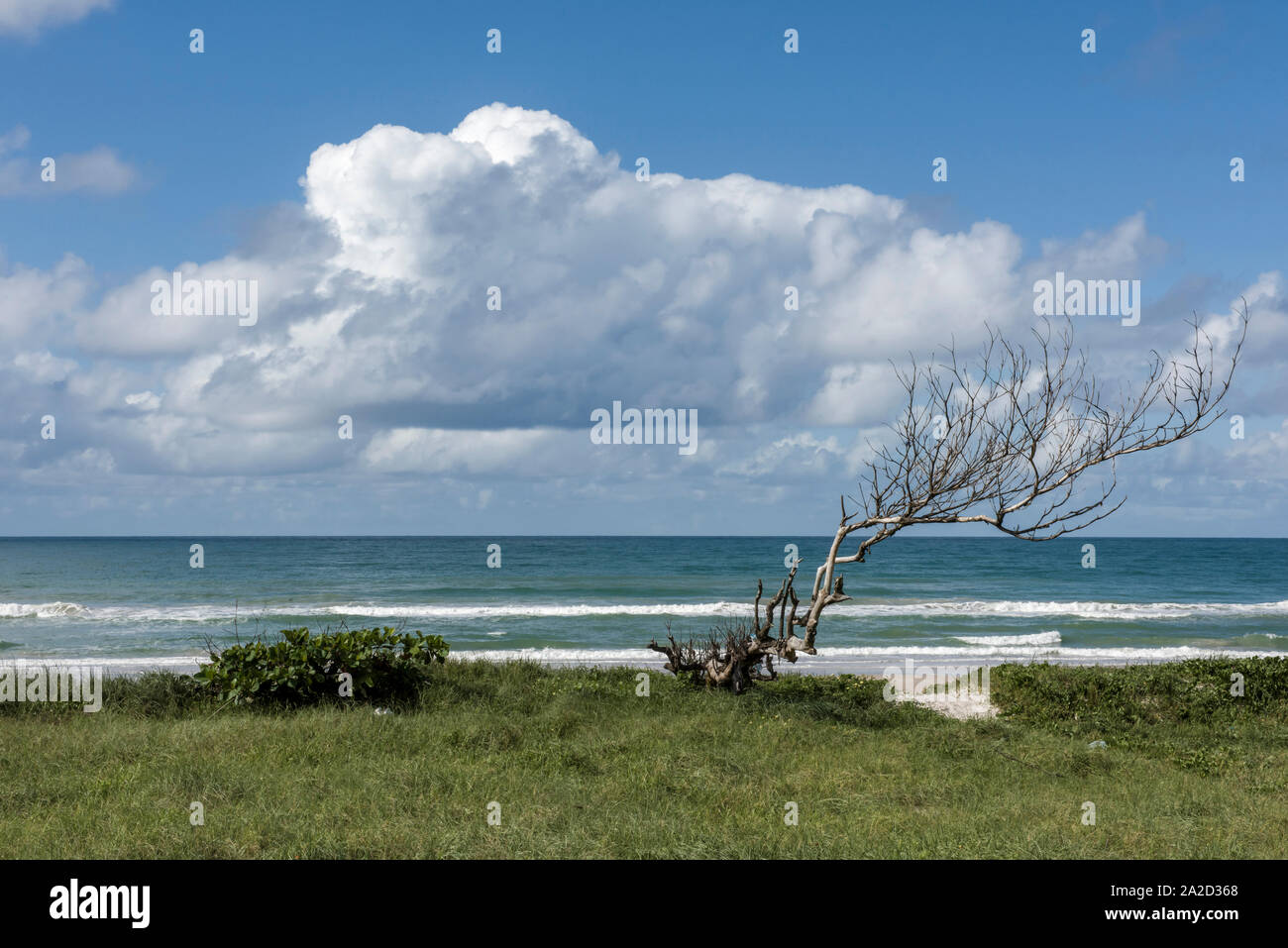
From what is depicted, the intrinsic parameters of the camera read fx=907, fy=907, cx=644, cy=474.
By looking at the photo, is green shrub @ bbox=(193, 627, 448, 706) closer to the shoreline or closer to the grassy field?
the grassy field

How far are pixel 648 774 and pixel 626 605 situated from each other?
31574mm

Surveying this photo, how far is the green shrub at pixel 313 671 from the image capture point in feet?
40.2

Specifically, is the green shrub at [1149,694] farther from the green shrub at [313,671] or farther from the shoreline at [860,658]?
the green shrub at [313,671]

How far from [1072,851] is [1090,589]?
5142cm

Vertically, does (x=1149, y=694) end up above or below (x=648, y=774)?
below

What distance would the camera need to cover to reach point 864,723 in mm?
12406

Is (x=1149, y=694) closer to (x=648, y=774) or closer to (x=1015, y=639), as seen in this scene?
(x=648, y=774)

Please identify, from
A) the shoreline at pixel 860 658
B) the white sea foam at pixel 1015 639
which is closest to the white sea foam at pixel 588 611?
the white sea foam at pixel 1015 639

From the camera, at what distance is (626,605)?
132 feet

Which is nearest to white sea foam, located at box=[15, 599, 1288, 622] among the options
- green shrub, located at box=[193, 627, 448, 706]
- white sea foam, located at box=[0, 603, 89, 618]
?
white sea foam, located at box=[0, 603, 89, 618]

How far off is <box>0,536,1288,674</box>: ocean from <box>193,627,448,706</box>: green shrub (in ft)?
1.59

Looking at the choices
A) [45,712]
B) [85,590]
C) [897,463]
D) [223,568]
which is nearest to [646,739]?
[897,463]

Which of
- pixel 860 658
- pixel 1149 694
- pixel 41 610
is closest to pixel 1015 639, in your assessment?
pixel 860 658

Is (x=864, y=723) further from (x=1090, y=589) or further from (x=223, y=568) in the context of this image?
(x=223, y=568)
